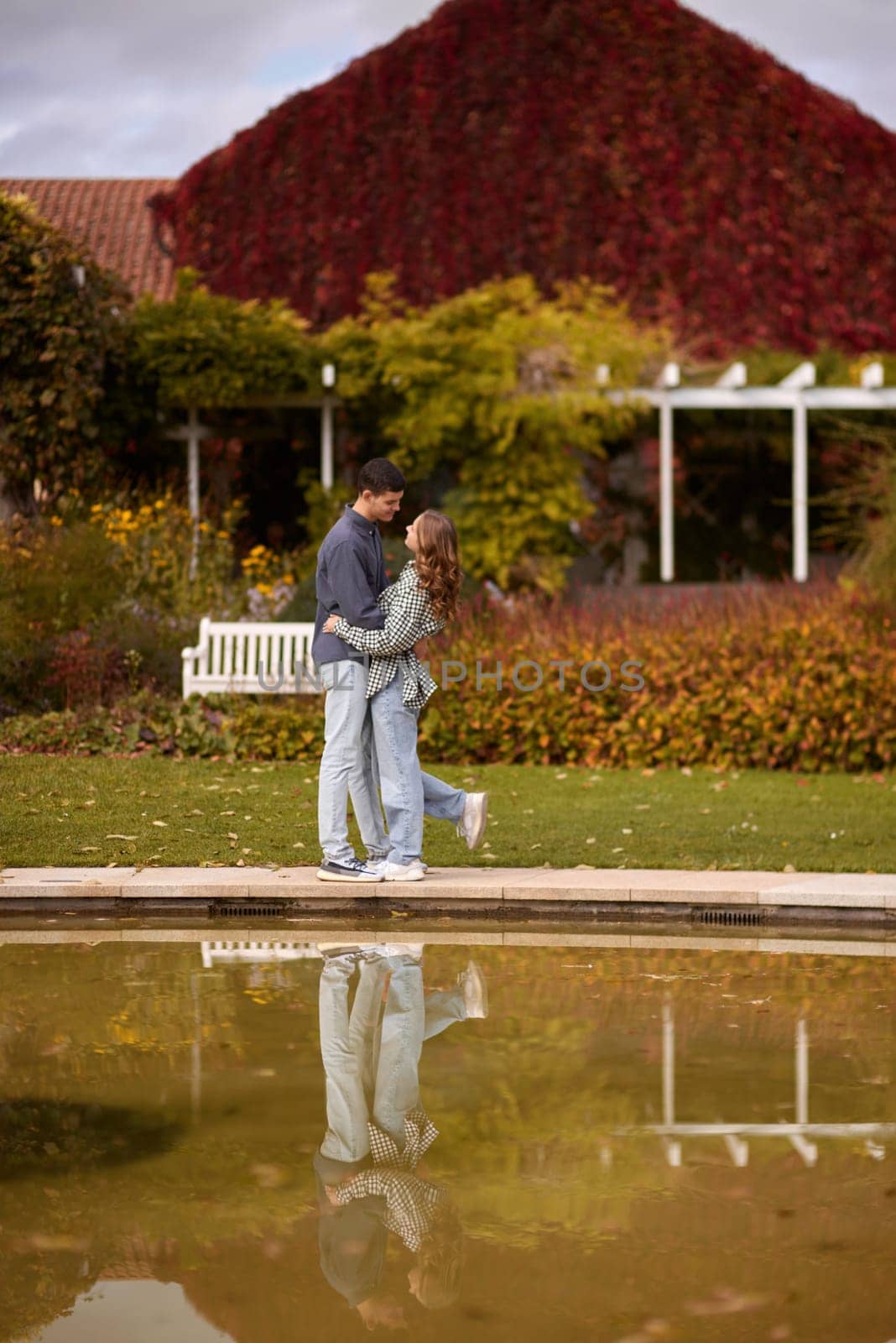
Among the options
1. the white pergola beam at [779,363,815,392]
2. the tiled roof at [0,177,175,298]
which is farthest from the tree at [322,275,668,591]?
the tiled roof at [0,177,175,298]

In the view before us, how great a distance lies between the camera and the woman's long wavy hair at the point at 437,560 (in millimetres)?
6789

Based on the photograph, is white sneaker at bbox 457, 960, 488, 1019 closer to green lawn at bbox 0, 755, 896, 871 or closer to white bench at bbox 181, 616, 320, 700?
green lawn at bbox 0, 755, 896, 871

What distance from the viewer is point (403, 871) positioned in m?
7.01

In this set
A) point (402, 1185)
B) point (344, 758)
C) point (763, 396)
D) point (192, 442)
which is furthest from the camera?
point (763, 396)

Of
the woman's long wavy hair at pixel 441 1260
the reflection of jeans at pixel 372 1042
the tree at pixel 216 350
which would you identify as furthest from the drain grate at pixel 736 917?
the tree at pixel 216 350

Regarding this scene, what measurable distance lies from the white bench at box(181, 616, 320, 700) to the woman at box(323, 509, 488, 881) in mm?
4747

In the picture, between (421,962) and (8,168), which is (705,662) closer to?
(421,962)

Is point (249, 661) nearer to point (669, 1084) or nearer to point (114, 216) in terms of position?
point (669, 1084)

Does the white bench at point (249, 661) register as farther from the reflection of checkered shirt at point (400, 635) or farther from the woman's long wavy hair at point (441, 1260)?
the woman's long wavy hair at point (441, 1260)

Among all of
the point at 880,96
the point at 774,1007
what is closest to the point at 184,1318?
the point at 774,1007

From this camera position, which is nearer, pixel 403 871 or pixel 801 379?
pixel 403 871

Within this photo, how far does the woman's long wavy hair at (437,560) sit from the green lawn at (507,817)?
1444mm

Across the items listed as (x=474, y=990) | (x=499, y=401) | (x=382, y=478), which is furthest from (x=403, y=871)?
(x=499, y=401)

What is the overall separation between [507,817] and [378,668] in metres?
2.30
